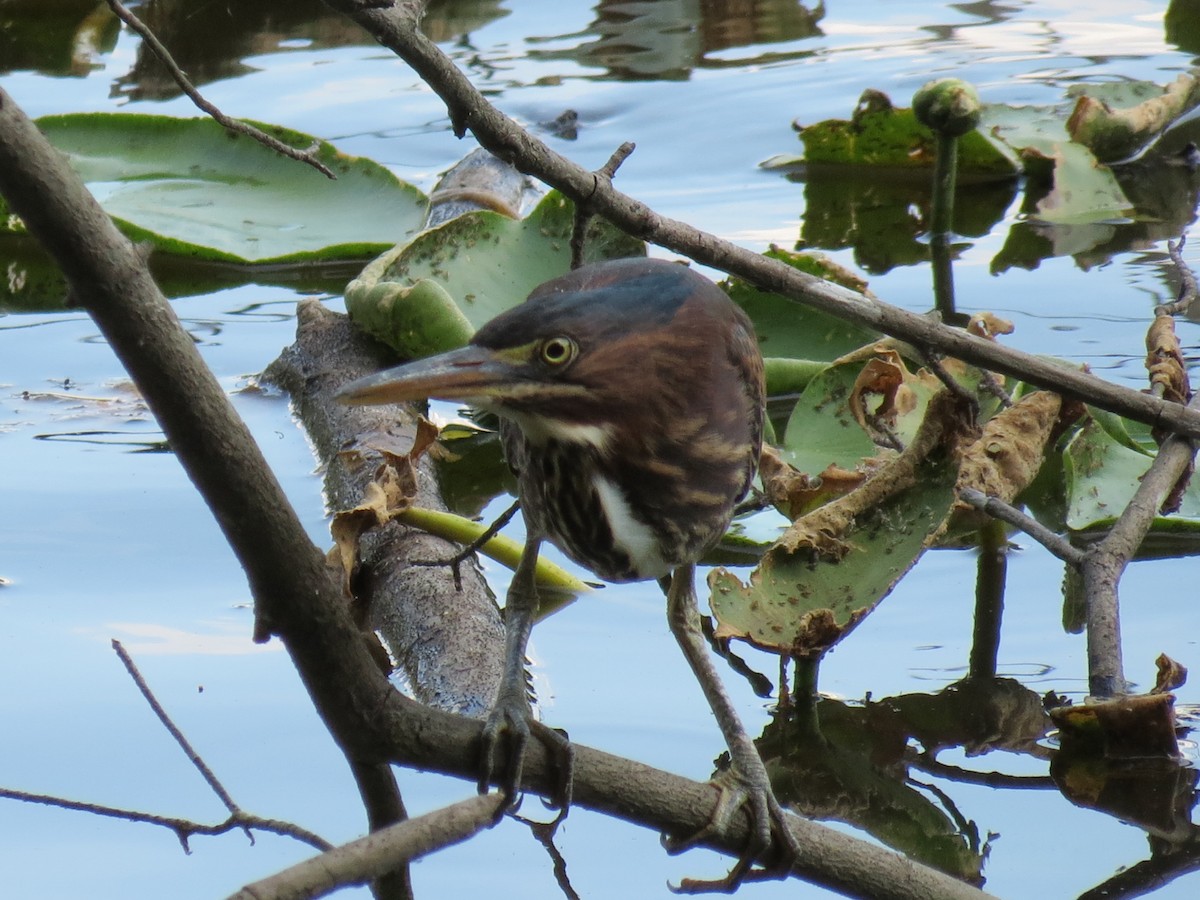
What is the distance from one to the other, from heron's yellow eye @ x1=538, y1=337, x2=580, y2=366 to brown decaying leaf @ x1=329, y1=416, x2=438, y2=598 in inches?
44.7

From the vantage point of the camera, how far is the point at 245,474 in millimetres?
1686

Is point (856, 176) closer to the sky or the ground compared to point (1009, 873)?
closer to the sky

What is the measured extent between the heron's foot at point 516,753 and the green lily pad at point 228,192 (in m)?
2.89

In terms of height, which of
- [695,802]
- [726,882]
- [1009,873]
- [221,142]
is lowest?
[1009,873]

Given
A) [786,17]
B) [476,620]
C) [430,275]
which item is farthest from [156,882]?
[786,17]

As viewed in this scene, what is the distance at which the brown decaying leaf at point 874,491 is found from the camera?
2.98 metres

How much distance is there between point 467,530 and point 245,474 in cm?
157

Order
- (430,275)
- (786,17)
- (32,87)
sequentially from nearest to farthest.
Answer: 1. (430,275)
2. (32,87)
3. (786,17)

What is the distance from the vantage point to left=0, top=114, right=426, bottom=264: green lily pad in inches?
196

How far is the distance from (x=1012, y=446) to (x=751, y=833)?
121 centimetres

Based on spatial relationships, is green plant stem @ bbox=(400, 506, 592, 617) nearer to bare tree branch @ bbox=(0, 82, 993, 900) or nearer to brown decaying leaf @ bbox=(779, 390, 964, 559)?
brown decaying leaf @ bbox=(779, 390, 964, 559)

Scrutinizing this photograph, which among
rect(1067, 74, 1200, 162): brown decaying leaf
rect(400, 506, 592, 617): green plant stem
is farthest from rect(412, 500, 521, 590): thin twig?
rect(1067, 74, 1200, 162): brown decaying leaf

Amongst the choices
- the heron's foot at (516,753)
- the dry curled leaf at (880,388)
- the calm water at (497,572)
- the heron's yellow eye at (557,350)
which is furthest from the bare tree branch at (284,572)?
the dry curled leaf at (880,388)

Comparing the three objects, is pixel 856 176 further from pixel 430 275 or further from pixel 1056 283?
pixel 430 275
